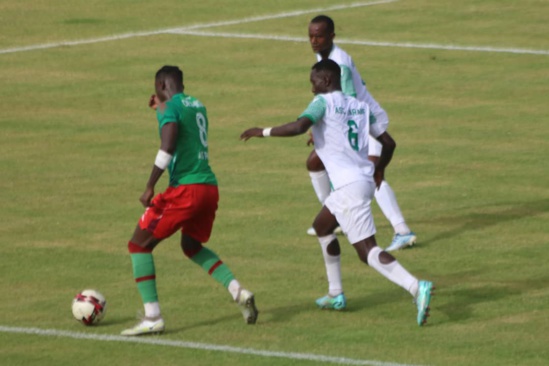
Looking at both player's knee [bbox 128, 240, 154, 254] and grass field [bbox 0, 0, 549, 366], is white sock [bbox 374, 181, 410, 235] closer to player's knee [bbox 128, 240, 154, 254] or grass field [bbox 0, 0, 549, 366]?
grass field [bbox 0, 0, 549, 366]

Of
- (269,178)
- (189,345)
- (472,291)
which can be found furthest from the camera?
(269,178)

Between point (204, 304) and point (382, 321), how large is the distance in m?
1.69

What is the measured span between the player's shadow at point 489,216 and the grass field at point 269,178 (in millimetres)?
48

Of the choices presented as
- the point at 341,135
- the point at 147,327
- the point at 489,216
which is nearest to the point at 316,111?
the point at 341,135

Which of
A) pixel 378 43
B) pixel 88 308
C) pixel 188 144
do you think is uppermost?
pixel 188 144

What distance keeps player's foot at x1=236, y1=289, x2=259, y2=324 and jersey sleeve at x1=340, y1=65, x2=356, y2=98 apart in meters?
2.77

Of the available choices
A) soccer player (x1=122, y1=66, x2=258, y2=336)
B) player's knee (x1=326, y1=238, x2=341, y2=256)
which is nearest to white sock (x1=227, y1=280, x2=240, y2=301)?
soccer player (x1=122, y1=66, x2=258, y2=336)

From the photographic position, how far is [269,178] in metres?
18.9

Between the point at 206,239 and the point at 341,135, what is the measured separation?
1458mm

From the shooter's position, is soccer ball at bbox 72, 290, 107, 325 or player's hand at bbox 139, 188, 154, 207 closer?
player's hand at bbox 139, 188, 154, 207

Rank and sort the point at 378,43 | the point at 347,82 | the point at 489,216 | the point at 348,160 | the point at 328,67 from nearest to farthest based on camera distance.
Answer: the point at 348,160, the point at 328,67, the point at 347,82, the point at 489,216, the point at 378,43

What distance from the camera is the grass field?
12.3 m

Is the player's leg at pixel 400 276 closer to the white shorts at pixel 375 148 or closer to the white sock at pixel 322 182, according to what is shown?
the white sock at pixel 322 182

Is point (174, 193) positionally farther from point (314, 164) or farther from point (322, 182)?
point (322, 182)
